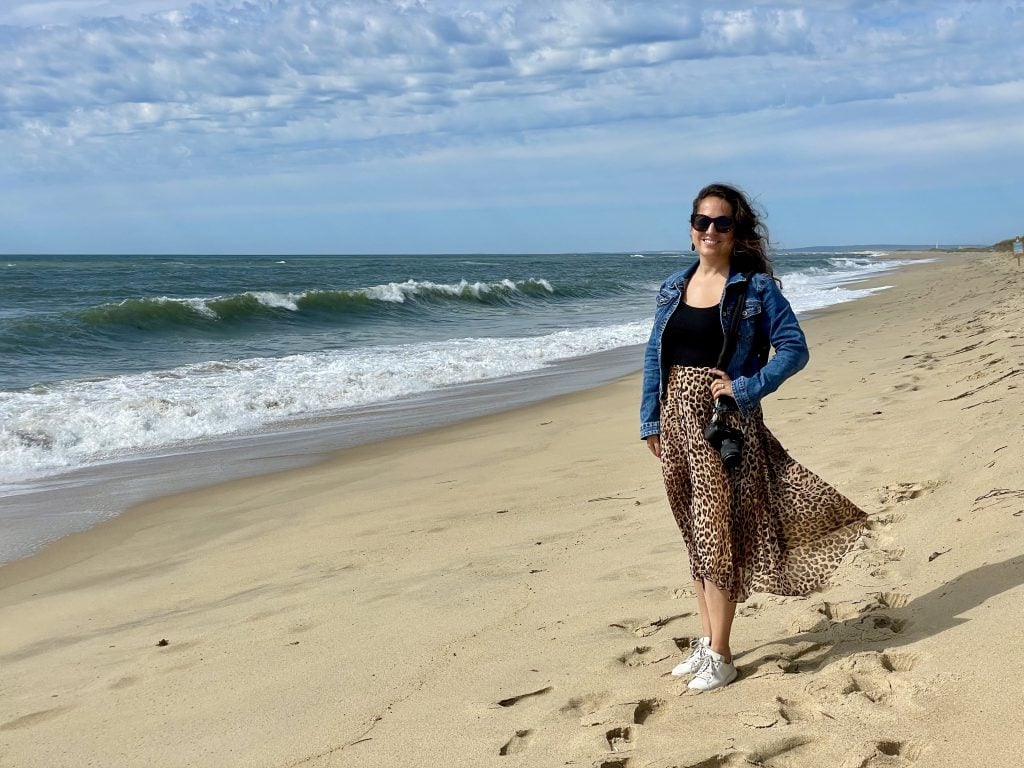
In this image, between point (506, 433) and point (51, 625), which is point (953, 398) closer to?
point (506, 433)

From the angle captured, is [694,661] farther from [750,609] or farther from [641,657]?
[750,609]

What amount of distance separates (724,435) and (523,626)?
1.33m

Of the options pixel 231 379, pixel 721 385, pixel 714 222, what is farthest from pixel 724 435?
pixel 231 379

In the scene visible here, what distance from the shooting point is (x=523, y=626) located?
3.96 m

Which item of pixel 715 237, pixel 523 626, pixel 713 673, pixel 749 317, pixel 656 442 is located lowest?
pixel 523 626

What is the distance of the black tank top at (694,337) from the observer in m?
3.22

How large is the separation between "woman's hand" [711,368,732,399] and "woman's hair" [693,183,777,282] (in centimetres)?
37

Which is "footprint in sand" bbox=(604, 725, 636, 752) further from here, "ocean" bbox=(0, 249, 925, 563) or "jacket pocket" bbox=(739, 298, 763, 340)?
"ocean" bbox=(0, 249, 925, 563)

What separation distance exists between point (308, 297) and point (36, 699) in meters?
25.7

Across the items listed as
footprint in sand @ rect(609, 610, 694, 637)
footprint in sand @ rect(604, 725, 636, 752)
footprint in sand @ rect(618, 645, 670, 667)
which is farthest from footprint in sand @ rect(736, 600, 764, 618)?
footprint in sand @ rect(604, 725, 636, 752)

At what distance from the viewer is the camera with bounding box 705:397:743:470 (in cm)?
313

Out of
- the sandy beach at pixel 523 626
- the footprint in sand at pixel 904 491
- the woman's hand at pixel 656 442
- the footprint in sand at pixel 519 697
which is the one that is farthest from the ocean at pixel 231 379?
the footprint in sand at pixel 904 491

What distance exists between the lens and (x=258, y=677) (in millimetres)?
3762

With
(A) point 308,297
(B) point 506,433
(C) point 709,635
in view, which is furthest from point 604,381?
(A) point 308,297
